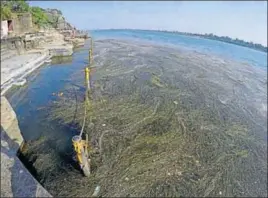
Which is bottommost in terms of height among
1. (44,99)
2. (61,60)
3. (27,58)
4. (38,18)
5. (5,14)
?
(44,99)

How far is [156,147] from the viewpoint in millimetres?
8906

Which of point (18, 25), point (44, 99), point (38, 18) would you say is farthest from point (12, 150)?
point (38, 18)

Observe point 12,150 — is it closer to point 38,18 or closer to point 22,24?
point 22,24

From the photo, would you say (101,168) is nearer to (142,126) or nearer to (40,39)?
(142,126)

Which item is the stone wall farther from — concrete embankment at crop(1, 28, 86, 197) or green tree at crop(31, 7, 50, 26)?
concrete embankment at crop(1, 28, 86, 197)

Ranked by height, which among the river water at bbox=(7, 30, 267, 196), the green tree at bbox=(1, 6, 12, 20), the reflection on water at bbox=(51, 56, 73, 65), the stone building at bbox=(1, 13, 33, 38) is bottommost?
the river water at bbox=(7, 30, 267, 196)

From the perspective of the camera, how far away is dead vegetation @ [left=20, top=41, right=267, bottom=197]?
7309 millimetres

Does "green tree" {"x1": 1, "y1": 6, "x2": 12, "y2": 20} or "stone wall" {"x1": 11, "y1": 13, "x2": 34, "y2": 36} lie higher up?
"green tree" {"x1": 1, "y1": 6, "x2": 12, "y2": 20}

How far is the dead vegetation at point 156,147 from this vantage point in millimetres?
7309

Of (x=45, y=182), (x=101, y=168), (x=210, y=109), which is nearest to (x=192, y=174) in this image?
(x=101, y=168)

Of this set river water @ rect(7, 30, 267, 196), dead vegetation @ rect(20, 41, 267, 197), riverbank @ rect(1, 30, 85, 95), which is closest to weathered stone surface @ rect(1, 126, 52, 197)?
dead vegetation @ rect(20, 41, 267, 197)

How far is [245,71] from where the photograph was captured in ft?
75.5

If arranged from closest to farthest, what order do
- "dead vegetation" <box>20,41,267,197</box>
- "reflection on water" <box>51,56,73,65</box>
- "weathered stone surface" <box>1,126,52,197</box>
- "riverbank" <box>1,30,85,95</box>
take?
1. "weathered stone surface" <box>1,126,52,197</box>
2. "dead vegetation" <box>20,41,267,197</box>
3. "riverbank" <box>1,30,85,95</box>
4. "reflection on water" <box>51,56,73,65</box>

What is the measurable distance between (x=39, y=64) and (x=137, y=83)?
261 inches
